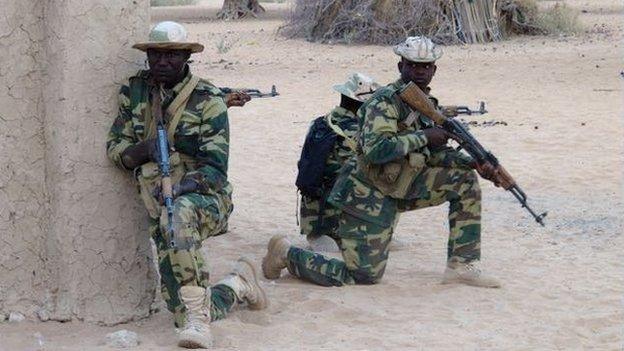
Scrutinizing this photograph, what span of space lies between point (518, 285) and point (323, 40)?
538 inches

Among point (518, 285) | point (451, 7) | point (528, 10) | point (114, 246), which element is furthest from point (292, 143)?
point (528, 10)

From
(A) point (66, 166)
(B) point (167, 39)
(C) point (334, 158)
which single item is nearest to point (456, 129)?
(C) point (334, 158)

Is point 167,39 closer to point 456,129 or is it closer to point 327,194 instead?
point 456,129

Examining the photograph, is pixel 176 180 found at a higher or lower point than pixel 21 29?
lower

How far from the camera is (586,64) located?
54.7ft

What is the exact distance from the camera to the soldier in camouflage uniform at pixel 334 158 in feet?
23.9

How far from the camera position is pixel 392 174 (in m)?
6.49

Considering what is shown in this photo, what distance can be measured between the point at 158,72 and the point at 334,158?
6.57 ft

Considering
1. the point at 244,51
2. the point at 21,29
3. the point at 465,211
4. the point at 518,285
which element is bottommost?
the point at 244,51

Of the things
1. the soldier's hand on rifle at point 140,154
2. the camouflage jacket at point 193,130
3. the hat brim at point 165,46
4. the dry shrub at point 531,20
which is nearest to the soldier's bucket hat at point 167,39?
the hat brim at point 165,46

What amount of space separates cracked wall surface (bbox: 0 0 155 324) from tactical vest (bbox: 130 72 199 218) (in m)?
0.17

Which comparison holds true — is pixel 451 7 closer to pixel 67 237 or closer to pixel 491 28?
pixel 491 28

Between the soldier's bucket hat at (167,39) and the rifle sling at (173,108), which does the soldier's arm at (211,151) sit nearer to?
the rifle sling at (173,108)

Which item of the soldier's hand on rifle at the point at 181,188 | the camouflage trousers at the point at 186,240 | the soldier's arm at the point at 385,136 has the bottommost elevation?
the camouflage trousers at the point at 186,240
